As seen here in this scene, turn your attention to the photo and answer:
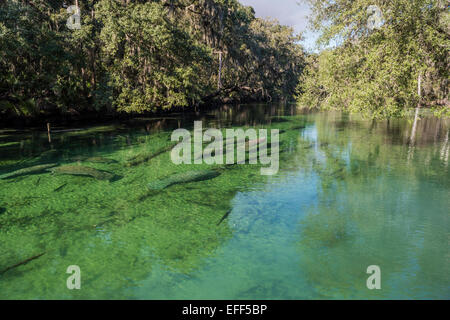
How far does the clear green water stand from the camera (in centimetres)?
620

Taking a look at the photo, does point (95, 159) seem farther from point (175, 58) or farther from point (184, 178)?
point (175, 58)

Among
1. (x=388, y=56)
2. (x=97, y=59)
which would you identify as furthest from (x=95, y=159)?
(x=97, y=59)

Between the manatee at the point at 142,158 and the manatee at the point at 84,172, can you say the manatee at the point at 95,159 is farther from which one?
the manatee at the point at 84,172

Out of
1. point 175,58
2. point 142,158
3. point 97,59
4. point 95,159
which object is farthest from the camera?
point 175,58

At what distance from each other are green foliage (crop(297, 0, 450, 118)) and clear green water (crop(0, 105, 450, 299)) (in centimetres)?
326

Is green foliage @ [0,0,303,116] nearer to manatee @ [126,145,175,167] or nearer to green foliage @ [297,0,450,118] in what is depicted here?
manatee @ [126,145,175,167]

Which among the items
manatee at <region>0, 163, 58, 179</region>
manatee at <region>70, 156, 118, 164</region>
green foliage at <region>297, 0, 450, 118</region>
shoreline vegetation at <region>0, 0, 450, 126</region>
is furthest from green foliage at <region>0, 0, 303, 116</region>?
green foliage at <region>297, 0, 450, 118</region>

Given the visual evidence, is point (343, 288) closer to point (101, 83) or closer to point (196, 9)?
point (101, 83)

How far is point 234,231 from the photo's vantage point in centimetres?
848

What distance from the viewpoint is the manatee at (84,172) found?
1275 cm

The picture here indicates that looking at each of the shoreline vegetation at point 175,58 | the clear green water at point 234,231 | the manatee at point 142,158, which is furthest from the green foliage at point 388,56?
the manatee at point 142,158

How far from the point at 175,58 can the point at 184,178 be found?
61.1 feet

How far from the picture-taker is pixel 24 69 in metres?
23.8
